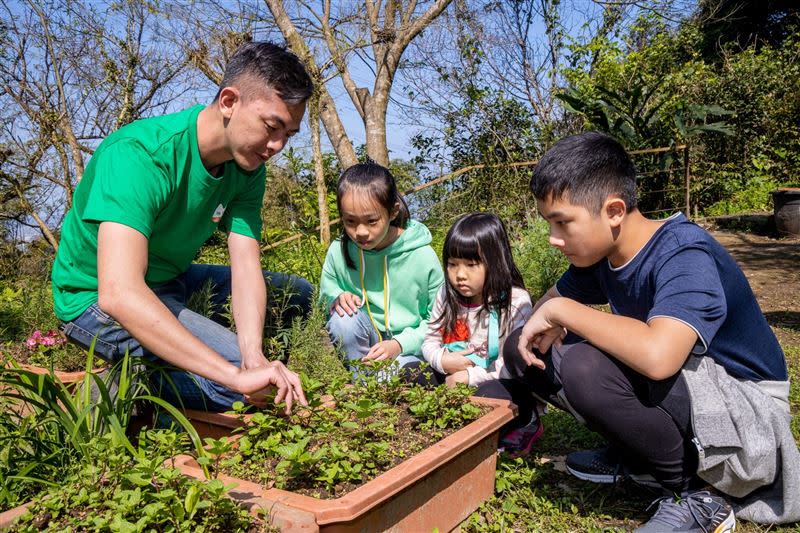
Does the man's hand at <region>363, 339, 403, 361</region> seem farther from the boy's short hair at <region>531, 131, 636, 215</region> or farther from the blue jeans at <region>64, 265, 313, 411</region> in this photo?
the boy's short hair at <region>531, 131, 636, 215</region>

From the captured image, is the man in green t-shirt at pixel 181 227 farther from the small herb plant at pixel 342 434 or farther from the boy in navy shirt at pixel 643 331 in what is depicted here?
the boy in navy shirt at pixel 643 331

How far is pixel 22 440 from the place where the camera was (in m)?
1.80

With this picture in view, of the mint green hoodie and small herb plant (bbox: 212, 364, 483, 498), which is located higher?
the mint green hoodie

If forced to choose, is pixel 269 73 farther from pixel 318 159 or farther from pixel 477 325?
pixel 318 159

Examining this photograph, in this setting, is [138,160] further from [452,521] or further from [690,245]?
[690,245]

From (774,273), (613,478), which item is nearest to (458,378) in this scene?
(613,478)

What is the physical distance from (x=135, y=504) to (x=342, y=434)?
0.74 metres

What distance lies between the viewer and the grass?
2.06m

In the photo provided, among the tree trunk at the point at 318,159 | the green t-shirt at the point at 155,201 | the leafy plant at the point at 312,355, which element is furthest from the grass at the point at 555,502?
the tree trunk at the point at 318,159

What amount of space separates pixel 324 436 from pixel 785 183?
1253 cm

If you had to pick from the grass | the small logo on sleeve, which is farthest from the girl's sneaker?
the small logo on sleeve

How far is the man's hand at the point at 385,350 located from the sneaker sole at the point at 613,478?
0.92m

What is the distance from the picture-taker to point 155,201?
7.02ft

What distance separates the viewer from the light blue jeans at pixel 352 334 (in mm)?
3029
